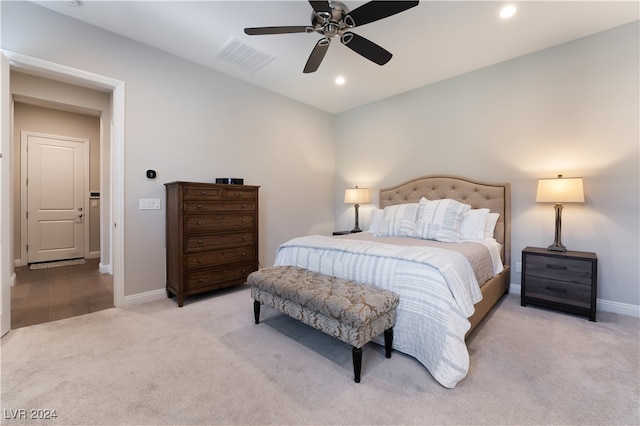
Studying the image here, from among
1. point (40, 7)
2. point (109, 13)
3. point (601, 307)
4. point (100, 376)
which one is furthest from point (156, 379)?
point (601, 307)

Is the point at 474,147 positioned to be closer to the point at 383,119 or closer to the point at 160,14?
the point at 383,119

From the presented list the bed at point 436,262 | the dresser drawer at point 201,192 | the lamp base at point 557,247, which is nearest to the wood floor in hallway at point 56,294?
the dresser drawer at point 201,192

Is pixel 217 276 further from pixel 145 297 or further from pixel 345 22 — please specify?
pixel 345 22

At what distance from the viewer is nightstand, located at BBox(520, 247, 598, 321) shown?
2.51m

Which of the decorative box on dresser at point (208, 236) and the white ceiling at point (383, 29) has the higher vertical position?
the white ceiling at point (383, 29)

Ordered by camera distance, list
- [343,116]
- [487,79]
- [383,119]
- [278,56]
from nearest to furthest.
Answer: [278,56] → [487,79] → [383,119] → [343,116]

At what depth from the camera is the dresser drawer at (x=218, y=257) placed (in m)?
2.99

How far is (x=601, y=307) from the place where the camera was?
9.16ft

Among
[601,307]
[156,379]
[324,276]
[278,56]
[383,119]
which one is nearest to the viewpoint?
[156,379]

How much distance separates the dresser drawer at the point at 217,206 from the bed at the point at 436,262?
2.88 feet

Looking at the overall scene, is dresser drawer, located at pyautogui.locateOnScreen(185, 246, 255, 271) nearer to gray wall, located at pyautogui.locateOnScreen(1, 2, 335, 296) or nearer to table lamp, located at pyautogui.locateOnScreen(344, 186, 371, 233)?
gray wall, located at pyautogui.locateOnScreen(1, 2, 335, 296)

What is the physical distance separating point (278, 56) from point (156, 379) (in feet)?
10.9

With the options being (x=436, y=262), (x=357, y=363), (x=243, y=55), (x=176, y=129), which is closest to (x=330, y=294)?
(x=357, y=363)

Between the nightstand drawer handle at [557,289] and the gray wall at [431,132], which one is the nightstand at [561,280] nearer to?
the nightstand drawer handle at [557,289]
